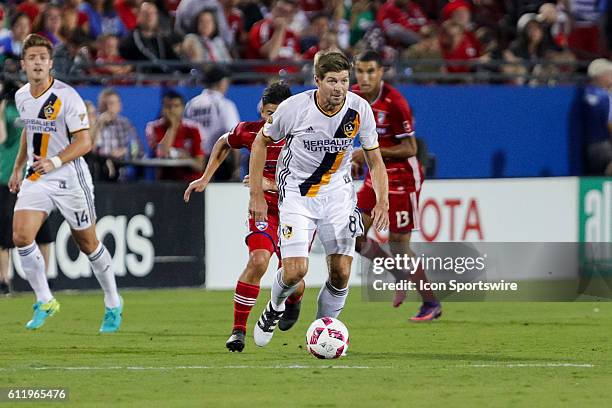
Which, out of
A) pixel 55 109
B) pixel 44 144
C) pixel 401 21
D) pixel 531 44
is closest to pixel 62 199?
pixel 44 144

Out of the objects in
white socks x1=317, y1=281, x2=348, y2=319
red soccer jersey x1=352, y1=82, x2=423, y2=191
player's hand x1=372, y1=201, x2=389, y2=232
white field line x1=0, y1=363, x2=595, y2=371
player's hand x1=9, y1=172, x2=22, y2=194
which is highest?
red soccer jersey x1=352, y1=82, x2=423, y2=191

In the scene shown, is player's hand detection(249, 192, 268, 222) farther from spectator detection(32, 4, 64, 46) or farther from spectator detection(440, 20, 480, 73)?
spectator detection(440, 20, 480, 73)

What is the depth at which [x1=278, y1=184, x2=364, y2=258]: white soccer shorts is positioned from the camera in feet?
34.4

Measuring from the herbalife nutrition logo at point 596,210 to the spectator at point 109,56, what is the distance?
6.31m

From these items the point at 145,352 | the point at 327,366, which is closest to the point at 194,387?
the point at 327,366

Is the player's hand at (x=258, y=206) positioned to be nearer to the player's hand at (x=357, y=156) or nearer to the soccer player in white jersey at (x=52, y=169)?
the player's hand at (x=357, y=156)

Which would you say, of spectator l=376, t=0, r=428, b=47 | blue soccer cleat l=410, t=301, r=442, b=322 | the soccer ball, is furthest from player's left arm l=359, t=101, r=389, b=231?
spectator l=376, t=0, r=428, b=47

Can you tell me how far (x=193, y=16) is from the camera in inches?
814

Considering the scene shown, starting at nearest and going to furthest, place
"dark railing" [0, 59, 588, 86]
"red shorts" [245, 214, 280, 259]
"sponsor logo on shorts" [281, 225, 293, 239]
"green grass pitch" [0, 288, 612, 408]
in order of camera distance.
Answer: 1. "green grass pitch" [0, 288, 612, 408]
2. "sponsor logo on shorts" [281, 225, 293, 239]
3. "red shorts" [245, 214, 280, 259]
4. "dark railing" [0, 59, 588, 86]

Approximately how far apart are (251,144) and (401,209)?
2.87m

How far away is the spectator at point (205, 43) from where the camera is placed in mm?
20016

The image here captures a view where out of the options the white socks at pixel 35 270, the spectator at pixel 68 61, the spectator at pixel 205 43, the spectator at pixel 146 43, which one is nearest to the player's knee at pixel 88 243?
the white socks at pixel 35 270

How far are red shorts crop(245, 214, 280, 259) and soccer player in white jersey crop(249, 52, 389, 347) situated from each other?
54 centimetres

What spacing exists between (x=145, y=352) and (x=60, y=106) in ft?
8.80
